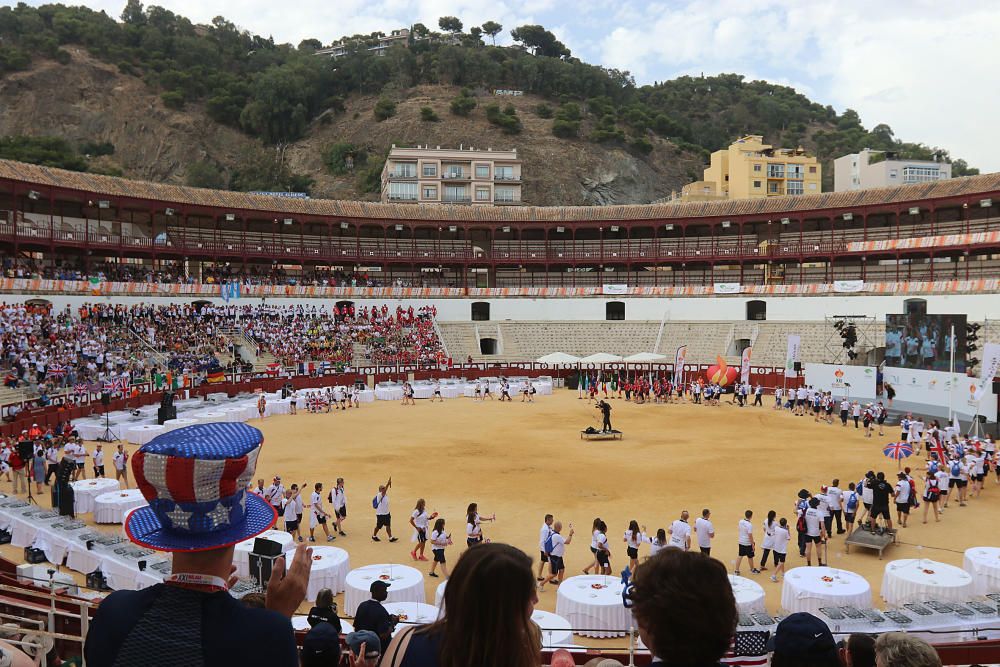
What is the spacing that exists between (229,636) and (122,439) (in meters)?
28.9

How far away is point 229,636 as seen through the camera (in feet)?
7.65

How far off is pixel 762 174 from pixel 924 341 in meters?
60.8

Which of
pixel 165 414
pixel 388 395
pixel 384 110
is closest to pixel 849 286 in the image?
pixel 388 395

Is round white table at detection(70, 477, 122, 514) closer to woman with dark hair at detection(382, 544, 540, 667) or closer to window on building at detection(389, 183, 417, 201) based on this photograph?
woman with dark hair at detection(382, 544, 540, 667)

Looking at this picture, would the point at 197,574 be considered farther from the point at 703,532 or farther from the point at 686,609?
the point at 703,532

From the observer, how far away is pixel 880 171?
84.3 metres

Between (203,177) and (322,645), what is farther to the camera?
(203,177)

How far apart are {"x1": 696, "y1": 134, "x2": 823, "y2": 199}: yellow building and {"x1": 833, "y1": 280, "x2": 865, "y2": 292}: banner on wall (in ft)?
124

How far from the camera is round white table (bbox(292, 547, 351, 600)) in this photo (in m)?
12.4

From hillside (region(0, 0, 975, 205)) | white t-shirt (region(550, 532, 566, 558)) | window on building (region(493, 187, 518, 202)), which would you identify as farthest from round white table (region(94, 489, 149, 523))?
hillside (region(0, 0, 975, 205))

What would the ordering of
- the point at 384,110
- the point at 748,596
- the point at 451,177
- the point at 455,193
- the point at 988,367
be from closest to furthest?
the point at 748,596
the point at 988,367
the point at 451,177
the point at 455,193
the point at 384,110

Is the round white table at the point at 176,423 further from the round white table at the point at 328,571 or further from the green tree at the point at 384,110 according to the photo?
the green tree at the point at 384,110

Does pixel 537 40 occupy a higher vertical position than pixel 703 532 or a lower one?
higher

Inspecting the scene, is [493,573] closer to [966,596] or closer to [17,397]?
[966,596]
